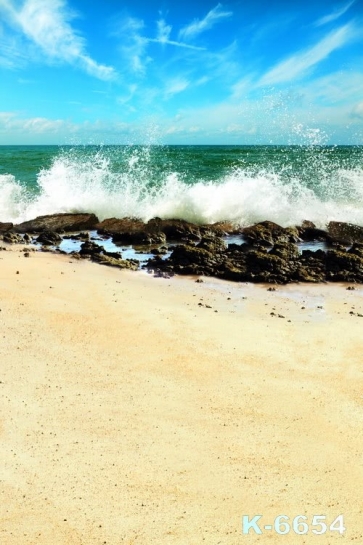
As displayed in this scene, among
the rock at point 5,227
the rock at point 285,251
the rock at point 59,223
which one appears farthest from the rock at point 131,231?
the rock at point 285,251

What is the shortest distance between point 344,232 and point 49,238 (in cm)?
713

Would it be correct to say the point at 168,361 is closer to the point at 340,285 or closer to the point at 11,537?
the point at 11,537

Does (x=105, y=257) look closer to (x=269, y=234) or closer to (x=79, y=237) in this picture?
(x=79, y=237)

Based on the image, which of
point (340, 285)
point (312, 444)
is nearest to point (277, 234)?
point (340, 285)

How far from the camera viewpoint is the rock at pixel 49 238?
33.9 ft

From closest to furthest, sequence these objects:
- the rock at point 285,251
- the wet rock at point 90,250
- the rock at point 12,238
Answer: the rock at point 285,251
the wet rock at point 90,250
the rock at point 12,238

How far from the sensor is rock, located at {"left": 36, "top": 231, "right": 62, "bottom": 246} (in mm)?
10327

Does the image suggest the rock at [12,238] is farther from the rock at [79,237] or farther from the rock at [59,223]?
the rock at [79,237]

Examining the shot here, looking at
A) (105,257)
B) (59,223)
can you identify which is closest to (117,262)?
(105,257)

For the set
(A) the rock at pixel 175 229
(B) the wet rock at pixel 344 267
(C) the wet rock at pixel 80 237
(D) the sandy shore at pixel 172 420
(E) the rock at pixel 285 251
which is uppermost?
(A) the rock at pixel 175 229

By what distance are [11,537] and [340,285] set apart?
6337 mm

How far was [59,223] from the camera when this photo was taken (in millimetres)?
12016

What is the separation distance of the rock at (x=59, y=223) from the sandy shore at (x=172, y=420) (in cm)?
570

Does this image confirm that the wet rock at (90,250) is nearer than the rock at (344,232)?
Yes
